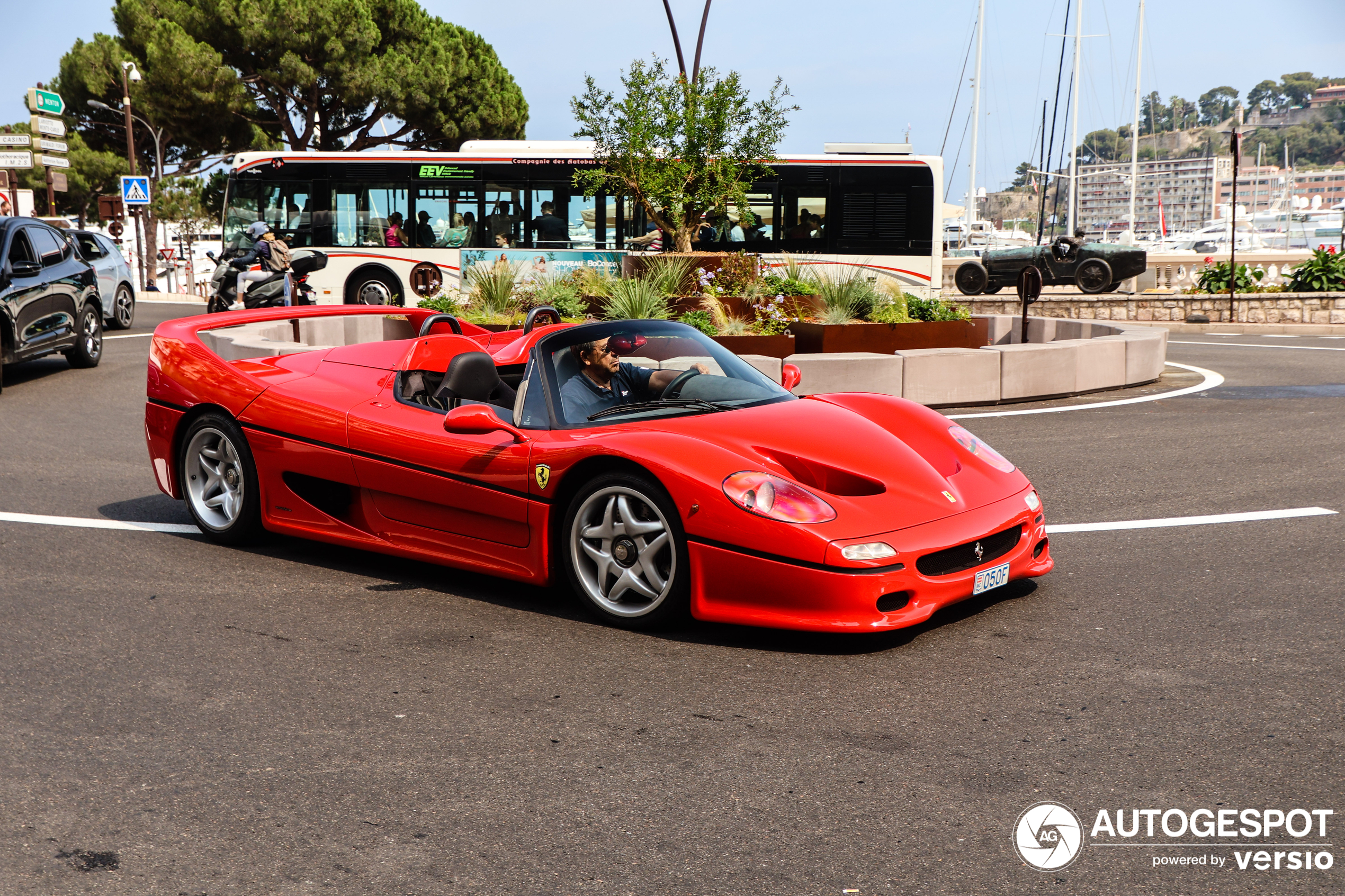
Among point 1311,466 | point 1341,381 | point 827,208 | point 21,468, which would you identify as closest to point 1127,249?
point 827,208

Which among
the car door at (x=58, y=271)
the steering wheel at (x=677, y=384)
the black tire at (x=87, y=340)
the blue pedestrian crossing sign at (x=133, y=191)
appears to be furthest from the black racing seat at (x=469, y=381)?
the blue pedestrian crossing sign at (x=133, y=191)

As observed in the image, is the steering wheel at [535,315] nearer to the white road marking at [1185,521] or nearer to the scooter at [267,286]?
the white road marking at [1185,521]

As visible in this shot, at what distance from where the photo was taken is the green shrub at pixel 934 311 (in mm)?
13625

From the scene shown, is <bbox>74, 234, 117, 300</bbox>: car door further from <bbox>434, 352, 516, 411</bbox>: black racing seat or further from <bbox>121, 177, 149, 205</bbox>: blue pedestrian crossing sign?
<bbox>434, 352, 516, 411</bbox>: black racing seat

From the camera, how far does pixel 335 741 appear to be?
3645mm

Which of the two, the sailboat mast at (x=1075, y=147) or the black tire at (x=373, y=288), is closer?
the black tire at (x=373, y=288)

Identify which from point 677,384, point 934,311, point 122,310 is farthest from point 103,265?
point 677,384

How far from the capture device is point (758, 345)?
12.1 metres

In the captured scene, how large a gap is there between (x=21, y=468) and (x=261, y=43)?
4083cm

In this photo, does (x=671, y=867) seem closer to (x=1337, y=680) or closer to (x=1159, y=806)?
(x=1159, y=806)

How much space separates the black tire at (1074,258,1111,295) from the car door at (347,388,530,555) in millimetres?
24666

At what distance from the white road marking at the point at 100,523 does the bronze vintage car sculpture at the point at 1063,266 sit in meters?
23.9

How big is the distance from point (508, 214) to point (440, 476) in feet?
60.5

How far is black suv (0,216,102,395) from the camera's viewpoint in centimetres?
1256
